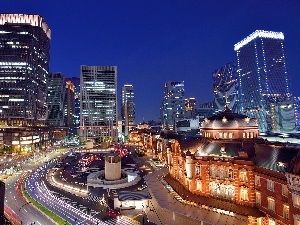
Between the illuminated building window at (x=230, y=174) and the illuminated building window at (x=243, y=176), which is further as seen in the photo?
the illuminated building window at (x=230, y=174)

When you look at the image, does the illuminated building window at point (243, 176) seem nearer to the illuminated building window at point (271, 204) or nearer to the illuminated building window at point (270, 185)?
the illuminated building window at point (270, 185)

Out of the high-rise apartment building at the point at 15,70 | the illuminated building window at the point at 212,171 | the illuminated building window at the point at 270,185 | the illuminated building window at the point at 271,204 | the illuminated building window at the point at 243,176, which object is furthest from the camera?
the high-rise apartment building at the point at 15,70

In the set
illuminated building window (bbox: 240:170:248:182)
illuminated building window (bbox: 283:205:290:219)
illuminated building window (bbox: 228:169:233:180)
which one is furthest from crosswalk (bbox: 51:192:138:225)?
illuminated building window (bbox: 283:205:290:219)

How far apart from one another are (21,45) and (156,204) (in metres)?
177

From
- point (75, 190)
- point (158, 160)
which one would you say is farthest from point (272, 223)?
point (158, 160)

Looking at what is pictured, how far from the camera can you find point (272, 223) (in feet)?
151

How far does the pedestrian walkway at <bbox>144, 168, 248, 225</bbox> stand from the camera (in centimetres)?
4863

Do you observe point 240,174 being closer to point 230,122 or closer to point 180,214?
point 180,214

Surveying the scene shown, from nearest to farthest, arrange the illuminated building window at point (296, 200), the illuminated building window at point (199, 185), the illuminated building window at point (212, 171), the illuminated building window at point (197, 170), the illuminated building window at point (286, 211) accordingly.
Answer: the illuminated building window at point (296, 200), the illuminated building window at point (286, 211), the illuminated building window at point (212, 171), the illuminated building window at point (199, 185), the illuminated building window at point (197, 170)

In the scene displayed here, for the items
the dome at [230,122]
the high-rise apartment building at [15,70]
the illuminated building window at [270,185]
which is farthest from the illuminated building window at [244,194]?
the high-rise apartment building at [15,70]

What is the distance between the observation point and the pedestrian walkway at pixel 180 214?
160 feet

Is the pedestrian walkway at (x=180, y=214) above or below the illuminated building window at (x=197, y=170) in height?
below

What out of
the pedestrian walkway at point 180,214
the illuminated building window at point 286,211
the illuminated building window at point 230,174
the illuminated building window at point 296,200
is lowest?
the pedestrian walkway at point 180,214

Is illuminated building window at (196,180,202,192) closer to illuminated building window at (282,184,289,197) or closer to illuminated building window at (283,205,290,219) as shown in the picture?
illuminated building window at (282,184,289,197)
